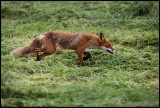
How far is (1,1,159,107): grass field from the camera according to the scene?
457 centimetres

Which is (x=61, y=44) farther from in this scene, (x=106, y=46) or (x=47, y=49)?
(x=106, y=46)

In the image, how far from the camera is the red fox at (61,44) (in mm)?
7496

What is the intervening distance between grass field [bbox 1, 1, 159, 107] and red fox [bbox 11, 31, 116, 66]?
0.88ft

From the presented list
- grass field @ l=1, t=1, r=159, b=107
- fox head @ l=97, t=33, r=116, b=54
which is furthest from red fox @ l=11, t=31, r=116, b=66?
grass field @ l=1, t=1, r=159, b=107

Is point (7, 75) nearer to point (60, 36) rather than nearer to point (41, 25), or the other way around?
point (60, 36)

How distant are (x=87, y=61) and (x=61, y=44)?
998 millimetres

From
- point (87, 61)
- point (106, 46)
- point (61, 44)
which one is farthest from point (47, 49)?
point (106, 46)

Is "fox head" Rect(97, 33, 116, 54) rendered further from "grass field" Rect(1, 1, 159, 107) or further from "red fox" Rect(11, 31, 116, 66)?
"grass field" Rect(1, 1, 159, 107)

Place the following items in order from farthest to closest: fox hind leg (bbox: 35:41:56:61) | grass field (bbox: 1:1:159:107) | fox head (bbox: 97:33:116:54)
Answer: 1. fox head (bbox: 97:33:116:54)
2. fox hind leg (bbox: 35:41:56:61)
3. grass field (bbox: 1:1:159:107)

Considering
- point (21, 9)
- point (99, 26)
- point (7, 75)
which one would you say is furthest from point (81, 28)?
point (7, 75)

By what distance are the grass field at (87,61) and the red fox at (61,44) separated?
267 millimetres

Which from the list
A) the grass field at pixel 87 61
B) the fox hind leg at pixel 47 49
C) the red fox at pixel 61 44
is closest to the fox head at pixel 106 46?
the red fox at pixel 61 44

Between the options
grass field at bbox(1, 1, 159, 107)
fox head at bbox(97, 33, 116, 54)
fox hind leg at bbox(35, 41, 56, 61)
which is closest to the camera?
grass field at bbox(1, 1, 159, 107)

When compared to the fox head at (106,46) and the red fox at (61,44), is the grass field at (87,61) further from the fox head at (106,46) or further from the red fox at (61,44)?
the red fox at (61,44)
